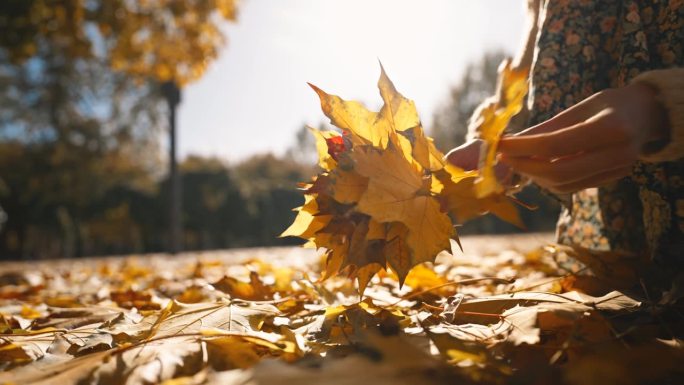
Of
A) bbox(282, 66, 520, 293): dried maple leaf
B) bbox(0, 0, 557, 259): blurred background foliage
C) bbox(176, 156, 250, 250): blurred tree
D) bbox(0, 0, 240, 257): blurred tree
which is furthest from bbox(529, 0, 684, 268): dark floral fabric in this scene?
bbox(176, 156, 250, 250): blurred tree

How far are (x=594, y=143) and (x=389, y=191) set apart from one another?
29 centimetres

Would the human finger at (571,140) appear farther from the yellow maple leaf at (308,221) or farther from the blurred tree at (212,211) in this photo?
the blurred tree at (212,211)

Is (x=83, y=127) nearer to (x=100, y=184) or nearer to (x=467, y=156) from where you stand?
(x=100, y=184)

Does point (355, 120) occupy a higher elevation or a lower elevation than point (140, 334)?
higher

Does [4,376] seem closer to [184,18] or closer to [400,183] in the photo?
[400,183]

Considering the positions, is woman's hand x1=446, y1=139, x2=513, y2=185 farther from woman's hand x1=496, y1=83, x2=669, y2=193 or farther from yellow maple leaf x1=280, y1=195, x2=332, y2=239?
yellow maple leaf x1=280, y1=195, x2=332, y2=239

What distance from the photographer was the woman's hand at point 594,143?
1.96 feet

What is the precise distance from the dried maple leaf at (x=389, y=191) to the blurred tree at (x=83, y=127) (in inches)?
289

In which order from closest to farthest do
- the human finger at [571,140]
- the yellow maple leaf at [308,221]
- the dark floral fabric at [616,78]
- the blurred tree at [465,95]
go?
the human finger at [571,140], the yellow maple leaf at [308,221], the dark floral fabric at [616,78], the blurred tree at [465,95]

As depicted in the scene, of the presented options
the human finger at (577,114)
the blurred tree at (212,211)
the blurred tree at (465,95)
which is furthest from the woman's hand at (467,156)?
the blurred tree at (465,95)

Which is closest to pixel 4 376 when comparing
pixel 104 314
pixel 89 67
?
pixel 104 314

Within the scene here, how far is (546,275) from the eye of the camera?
1.36 metres

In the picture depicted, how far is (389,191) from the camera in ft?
2.03

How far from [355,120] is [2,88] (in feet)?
63.4
